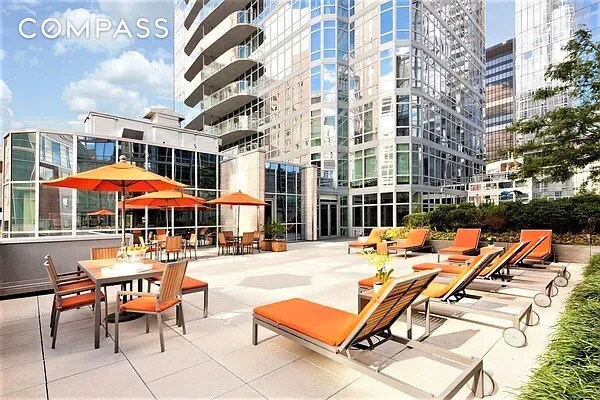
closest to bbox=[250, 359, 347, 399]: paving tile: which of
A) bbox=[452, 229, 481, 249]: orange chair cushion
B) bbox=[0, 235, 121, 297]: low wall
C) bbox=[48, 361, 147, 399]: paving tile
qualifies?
bbox=[48, 361, 147, 399]: paving tile

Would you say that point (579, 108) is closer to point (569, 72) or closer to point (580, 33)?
point (569, 72)

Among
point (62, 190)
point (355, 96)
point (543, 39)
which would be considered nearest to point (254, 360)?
point (62, 190)

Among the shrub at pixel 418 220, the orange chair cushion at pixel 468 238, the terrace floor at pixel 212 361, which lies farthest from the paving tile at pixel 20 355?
the shrub at pixel 418 220

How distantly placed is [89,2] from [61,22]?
2.48 feet

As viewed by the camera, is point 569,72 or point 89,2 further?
point 569,72

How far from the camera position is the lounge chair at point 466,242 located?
409 inches

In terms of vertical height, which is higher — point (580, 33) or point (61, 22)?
point (580, 33)

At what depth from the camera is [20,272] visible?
6375mm

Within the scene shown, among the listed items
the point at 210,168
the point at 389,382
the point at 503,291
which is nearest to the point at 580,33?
the point at 503,291

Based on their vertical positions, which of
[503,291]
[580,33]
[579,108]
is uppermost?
[580,33]

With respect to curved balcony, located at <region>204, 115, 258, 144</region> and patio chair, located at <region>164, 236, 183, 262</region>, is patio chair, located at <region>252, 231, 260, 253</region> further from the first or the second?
curved balcony, located at <region>204, 115, 258, 144</region>

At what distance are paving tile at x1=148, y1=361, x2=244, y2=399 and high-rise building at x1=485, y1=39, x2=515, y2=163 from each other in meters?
81.5

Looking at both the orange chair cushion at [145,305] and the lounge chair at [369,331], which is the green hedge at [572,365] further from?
the orange chair cushion at [145,305]

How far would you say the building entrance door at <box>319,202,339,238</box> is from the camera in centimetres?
2259
